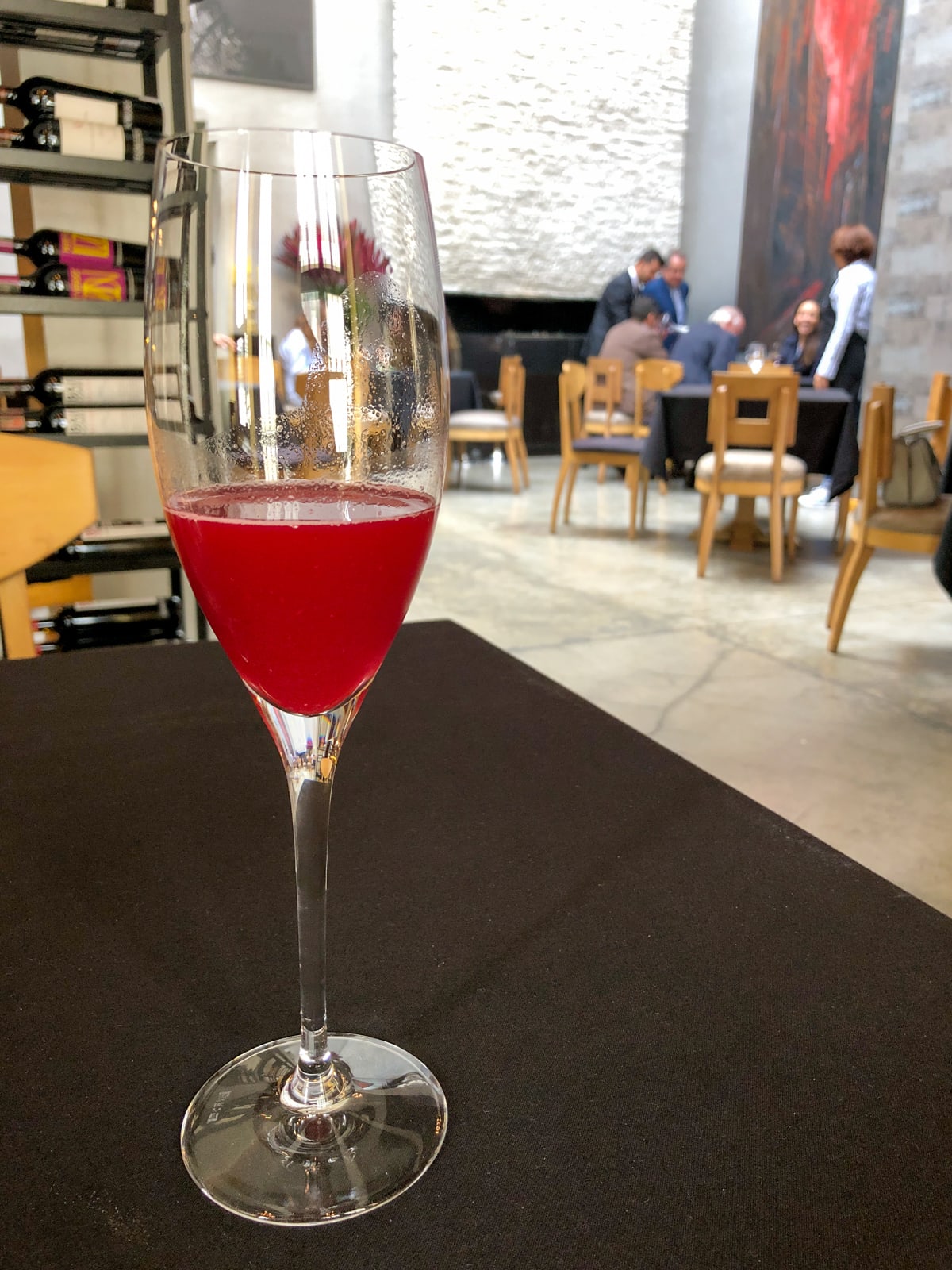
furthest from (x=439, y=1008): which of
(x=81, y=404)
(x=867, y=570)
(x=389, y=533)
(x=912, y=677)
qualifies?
(x=867, y=570)

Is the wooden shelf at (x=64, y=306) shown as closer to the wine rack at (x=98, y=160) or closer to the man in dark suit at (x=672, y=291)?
the wine rack at (x=98, y=160)

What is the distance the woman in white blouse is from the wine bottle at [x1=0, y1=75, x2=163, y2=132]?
531 cm

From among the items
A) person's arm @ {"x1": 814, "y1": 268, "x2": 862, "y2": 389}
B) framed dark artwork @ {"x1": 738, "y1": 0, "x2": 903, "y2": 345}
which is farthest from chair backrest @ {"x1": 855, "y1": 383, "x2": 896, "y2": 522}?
framed dark artwork @ {"x1": 738, "y1": 0, "x2": 903, "y2": 345}

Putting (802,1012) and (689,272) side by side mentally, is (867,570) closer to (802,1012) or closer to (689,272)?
(802,1012)

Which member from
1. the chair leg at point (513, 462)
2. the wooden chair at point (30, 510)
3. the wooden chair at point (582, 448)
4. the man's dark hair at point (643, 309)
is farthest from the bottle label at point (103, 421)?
the man's dark hair at point (643, 309)

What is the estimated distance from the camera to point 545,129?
361 inches

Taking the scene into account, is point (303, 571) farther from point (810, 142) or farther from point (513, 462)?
point (810, 142)

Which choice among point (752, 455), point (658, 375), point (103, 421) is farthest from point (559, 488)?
point (103, 421)

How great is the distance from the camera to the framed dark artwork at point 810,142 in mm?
7852

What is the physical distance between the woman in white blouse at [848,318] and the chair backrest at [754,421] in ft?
7.75

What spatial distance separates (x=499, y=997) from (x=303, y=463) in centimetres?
20

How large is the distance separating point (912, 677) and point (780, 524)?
141 centimetres

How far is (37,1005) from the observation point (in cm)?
36

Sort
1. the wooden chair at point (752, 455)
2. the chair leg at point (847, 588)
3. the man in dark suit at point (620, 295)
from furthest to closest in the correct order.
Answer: the man in dark suit at point (620, 295) → the wooden chair at point (752, 455) → the chair leg at point (847, 588)
